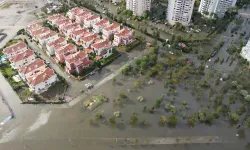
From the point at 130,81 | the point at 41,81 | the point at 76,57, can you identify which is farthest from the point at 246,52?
the point at 41,81

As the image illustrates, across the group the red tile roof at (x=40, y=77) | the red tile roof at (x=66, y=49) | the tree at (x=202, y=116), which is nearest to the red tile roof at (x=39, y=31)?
the red tile roof at (x=66, y=49)

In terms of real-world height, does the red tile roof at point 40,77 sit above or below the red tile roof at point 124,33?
below

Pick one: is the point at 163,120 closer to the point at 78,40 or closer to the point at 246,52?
the point at 246,52

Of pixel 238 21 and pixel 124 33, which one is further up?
pixel 238 21

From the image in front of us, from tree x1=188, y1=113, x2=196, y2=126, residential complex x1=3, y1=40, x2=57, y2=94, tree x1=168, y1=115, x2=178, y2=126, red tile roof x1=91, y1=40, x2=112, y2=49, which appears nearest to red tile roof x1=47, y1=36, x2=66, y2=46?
residential complex x1=3, y1=40, x2=57, y2=94

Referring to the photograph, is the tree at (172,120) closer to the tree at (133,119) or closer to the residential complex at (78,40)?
the tree at (133,119)

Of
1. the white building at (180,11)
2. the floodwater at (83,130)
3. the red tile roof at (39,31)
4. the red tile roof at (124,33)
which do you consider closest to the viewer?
the floodwater at (83,130)

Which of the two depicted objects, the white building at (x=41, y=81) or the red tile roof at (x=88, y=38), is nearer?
the white building at (x=41, y=81)

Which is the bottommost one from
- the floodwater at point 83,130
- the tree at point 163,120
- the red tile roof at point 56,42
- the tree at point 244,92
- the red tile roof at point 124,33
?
the floodwater at point 83,130
